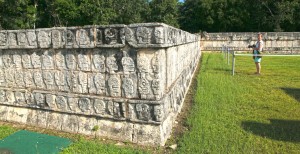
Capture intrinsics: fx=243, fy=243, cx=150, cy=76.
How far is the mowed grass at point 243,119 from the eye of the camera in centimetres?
351

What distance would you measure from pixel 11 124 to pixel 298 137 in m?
5.03

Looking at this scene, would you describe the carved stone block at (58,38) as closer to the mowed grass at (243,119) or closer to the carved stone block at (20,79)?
the carved stone block at (20,79)

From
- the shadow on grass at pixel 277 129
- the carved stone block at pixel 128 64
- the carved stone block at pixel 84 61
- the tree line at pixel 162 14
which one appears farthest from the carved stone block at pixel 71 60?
the tree line at pixel 162 14

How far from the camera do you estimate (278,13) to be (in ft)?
107

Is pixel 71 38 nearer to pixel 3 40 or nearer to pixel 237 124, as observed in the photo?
pixel 3 40

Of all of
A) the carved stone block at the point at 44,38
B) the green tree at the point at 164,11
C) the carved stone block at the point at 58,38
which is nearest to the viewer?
the carved stone block at the point at 58,38

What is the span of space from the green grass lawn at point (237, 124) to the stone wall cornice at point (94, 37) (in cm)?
149

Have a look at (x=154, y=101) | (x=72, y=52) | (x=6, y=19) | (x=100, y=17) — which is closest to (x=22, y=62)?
(x=72, y=52)

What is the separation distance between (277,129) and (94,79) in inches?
124

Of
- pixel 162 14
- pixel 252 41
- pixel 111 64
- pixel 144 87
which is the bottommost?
pixel 144 87

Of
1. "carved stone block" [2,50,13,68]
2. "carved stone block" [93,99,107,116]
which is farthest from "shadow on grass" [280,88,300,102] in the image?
"carved stone block" [2,50,13,68]

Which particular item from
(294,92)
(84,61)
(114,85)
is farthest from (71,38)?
(294,92)

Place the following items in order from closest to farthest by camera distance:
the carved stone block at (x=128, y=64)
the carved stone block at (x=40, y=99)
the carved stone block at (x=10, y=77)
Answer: the carved stone block at (x=128, y=64) < the carved stone block at (x=40, y=99) < the carved stone block at (x=10, y=77)

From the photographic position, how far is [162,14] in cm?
4159
